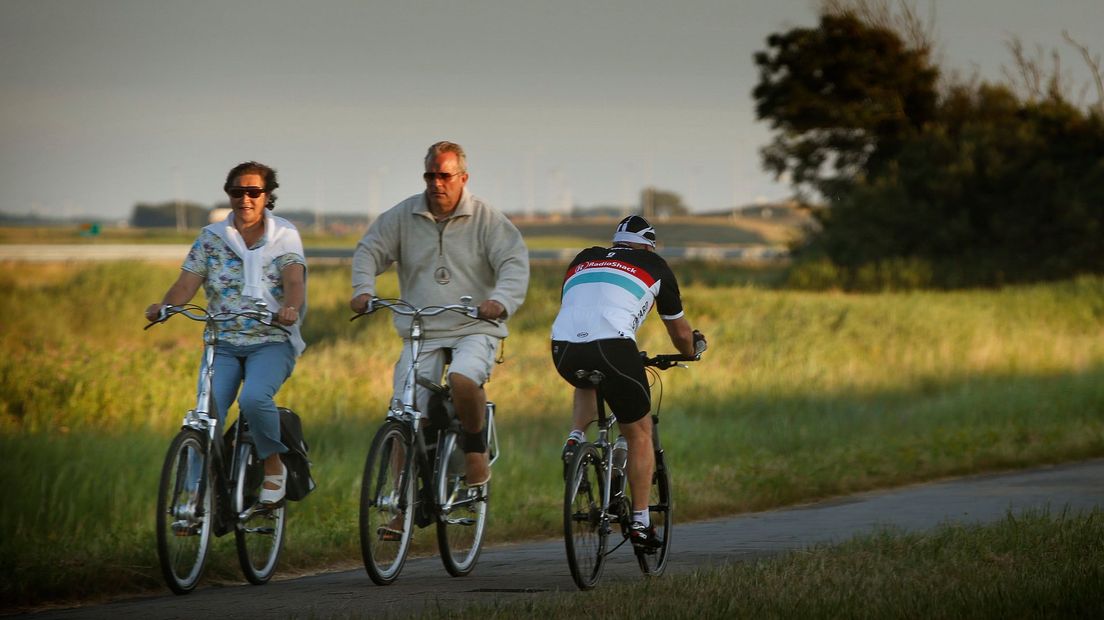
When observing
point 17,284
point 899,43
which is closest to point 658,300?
point 17,284

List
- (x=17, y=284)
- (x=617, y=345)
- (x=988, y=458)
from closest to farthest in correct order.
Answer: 1. (x=617, y=345)
2. (x=988, y=458)
3. (x=17, y=284)

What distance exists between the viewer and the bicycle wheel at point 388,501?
790 centimetres

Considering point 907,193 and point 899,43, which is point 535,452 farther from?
point 899,43

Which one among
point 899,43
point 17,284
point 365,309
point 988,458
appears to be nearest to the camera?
point 365,309

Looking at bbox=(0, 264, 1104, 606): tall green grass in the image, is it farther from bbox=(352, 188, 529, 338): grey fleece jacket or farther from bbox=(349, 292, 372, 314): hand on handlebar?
bbox=(352, 188, 529, 338): grey fleece jacket

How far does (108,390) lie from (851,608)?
13.4m

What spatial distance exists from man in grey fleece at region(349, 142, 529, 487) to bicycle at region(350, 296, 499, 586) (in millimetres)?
109

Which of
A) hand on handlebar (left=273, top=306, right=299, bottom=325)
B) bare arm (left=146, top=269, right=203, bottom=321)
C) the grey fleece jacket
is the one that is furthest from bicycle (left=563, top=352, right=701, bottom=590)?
bare arm (left=146, top=269, right=203, bottom=321)

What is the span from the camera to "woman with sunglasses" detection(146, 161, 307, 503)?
8.45m

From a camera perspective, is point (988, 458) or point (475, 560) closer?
point (475, 560)

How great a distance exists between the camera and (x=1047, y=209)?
155 ft

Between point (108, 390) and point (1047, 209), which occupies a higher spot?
point (1047, 209)

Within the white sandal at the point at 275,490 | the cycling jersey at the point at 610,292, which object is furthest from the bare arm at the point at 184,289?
the cycling jersey at the point at 610,292

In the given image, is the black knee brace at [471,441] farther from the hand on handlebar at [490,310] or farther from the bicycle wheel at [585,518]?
the bicycle wheel at [585,518]
